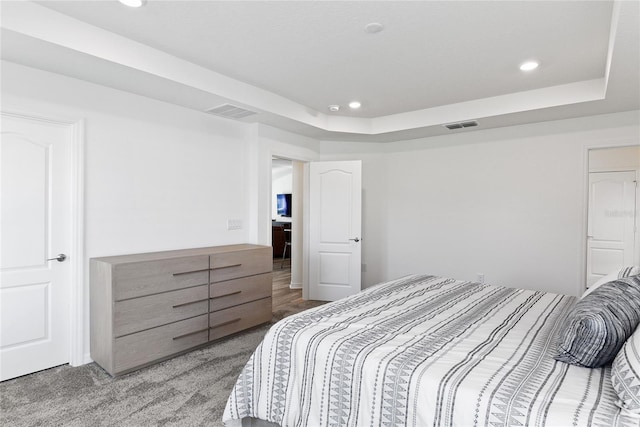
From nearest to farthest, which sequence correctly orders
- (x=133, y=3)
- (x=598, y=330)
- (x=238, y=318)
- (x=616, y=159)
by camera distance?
(x=598, y=330)
(x=133, y=3)
(x=238, y=318)
(x=616, y=159)

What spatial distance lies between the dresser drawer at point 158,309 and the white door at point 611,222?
5554 millimetres

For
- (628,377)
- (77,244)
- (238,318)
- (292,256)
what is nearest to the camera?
(628,377)

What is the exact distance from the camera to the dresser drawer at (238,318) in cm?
324

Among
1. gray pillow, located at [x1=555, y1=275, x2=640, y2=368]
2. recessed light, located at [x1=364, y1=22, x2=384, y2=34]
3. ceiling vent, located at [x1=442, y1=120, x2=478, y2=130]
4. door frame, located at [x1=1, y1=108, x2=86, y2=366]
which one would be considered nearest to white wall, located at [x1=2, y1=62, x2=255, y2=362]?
door frame, located at [x1=1, y1=108, x2=86, y2=366]

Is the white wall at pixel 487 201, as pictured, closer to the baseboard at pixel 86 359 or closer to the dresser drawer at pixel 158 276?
the dresser drawer at pixel 158 276

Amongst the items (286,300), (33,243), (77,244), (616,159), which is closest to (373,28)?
(77,244)

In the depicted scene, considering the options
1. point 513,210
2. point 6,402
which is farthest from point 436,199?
point 6,402

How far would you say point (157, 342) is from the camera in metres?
2.80

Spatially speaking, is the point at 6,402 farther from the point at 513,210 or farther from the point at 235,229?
the point at 513,210

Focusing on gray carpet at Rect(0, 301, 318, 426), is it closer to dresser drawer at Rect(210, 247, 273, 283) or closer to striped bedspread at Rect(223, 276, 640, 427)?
striped bedspread at Rect(223, 276, 640, 427)

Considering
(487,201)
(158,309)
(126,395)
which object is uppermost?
(487,201)

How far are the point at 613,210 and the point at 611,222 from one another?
0.62 ft

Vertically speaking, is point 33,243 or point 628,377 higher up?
point 33,243

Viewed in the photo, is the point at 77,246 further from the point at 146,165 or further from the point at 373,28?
the point at 373,28
